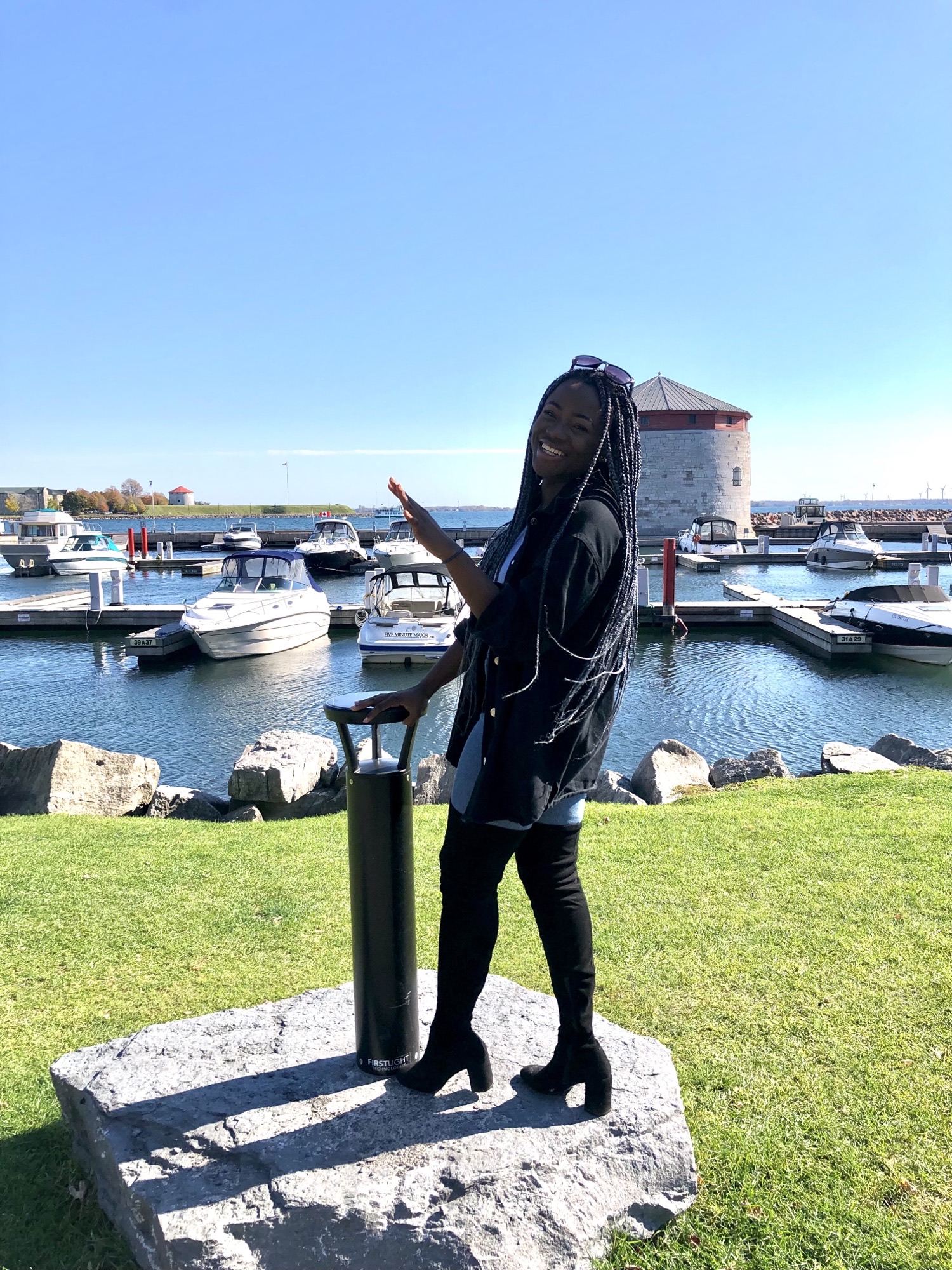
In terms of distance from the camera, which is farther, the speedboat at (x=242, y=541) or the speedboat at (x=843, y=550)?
the speedboat at (x=242, y=541)

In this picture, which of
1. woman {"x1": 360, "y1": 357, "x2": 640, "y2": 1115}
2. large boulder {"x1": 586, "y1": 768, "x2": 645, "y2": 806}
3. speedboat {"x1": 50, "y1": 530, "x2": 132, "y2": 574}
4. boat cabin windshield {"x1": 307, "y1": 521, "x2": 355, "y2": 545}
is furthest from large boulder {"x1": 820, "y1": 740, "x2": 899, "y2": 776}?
speedboat {"x1": 50, "y1": 530, "x2": 132, "y2": 574}

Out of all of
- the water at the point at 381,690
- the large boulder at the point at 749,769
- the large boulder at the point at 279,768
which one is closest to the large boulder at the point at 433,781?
the large boulder at the point at 279,768

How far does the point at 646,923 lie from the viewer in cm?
422

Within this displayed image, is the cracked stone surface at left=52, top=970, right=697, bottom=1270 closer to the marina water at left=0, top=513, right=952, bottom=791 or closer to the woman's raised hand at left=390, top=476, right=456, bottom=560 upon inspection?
the woman's raised hand at left=390, top=476, right=456, bottom=560

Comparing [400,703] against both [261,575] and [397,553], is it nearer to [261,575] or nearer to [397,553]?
[261,575]

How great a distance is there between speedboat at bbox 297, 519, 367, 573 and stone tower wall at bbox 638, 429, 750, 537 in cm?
2171

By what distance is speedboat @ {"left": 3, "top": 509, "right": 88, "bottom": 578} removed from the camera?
3941 centimetres

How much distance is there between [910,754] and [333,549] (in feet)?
106

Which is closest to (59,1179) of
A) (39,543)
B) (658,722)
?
(658,722)

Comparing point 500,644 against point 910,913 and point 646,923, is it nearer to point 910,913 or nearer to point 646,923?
point 646,923

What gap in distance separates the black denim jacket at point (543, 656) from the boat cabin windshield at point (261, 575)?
19.1 m

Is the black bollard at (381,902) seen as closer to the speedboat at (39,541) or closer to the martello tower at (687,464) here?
the speedboat at (39,541)

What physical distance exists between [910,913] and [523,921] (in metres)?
1.77

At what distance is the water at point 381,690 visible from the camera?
41.5 ft
